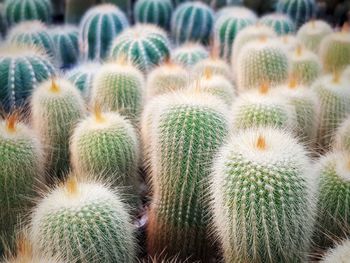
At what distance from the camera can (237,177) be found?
1.99 m

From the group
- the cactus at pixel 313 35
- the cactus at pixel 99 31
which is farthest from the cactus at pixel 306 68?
the cactus at pixel 99 31

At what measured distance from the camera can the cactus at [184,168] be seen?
2.40 meters

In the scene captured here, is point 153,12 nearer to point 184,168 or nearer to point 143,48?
point 143,48

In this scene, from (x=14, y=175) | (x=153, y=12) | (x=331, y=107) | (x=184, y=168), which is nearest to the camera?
(x=184, y=168)

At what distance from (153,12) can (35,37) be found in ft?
5.58

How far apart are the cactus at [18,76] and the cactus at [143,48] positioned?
26.4 inches

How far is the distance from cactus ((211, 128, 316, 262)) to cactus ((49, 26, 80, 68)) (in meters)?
3.28

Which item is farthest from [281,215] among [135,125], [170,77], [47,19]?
[47,19]

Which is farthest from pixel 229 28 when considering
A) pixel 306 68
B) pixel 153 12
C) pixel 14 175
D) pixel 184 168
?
pixel 14 175

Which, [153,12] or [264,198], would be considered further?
[153,12]

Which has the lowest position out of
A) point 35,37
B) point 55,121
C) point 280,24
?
point 55,121

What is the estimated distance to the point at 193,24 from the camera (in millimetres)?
5516

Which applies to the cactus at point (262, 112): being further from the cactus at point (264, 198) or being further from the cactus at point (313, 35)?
the cactus at point (313, 35)

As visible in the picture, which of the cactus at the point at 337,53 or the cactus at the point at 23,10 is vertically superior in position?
the cactus at the point at 337,53
